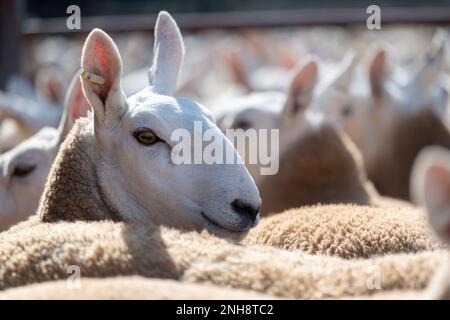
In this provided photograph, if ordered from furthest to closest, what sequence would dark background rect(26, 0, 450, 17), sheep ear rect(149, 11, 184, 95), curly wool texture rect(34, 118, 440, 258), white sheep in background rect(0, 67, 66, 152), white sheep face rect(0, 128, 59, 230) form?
dark background rect(26, 0, 450, 17) < white sheep in background rect(0, 67, 66, 152) < white sheep face rect(0, 128, 59, 230) < sheep ear rect(149, 11, 184, 95) < curly wool texture rect(34, 118, 440, 258)

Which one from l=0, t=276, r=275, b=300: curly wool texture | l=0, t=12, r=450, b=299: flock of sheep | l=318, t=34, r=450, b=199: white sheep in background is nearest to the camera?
l=0, t=276, r=275, b=300: curly wool texture

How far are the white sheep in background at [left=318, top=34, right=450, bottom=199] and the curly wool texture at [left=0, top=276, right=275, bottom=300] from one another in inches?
166

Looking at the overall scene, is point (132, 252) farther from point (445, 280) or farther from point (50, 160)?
point (50, 160)

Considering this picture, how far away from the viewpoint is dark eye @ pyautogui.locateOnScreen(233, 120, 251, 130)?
5.83m

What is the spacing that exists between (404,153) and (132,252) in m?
4.41

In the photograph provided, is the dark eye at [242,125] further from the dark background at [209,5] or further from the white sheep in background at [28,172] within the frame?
the dark background at [209,5]

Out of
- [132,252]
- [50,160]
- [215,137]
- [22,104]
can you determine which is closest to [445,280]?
[132,252]

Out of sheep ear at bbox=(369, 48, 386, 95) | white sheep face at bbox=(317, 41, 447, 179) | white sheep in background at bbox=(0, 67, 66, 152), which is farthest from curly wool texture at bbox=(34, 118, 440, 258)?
sheep ear at bbox=(369, 48, 386, 95)

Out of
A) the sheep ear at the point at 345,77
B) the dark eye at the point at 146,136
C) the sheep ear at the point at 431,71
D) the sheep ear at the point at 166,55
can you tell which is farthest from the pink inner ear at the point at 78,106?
the sheep ear at the point at 431,71

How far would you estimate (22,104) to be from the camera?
8.20 meters

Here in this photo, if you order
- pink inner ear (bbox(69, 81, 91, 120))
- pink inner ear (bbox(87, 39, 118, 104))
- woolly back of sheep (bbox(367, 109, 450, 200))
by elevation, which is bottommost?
woolly back of sheep (bbox(367, 109, 450, 200))

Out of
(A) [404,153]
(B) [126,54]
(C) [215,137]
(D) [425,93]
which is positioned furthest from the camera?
(B) [126,54]

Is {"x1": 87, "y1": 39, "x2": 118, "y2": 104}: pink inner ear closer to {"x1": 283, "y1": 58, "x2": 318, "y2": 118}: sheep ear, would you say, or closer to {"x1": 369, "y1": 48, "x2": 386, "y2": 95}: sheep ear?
{"x1": 283, "y1": 58, "x2": 318, "y2": 118}: sheep ear
